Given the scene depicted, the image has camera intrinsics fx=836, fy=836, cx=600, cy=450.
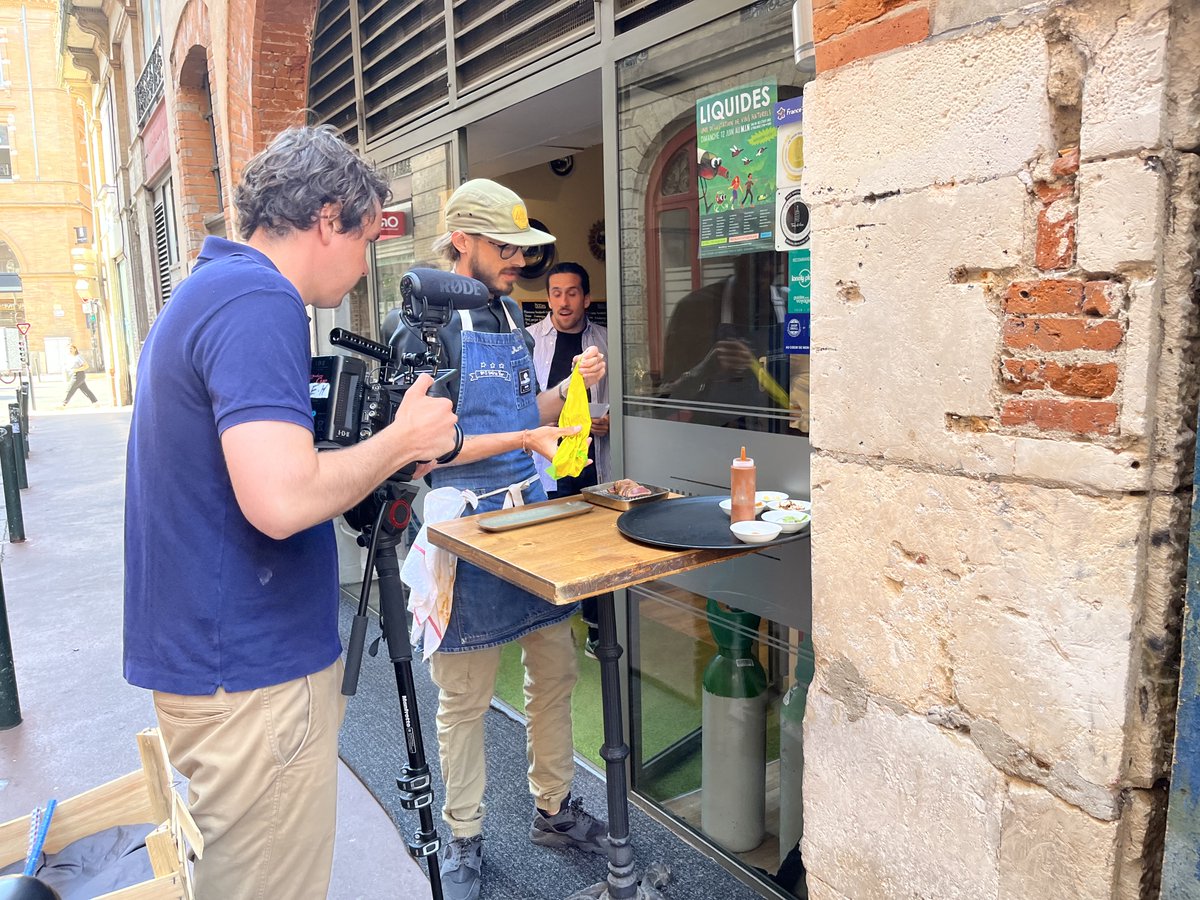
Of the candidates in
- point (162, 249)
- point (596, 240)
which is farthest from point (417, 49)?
point (162, 249)

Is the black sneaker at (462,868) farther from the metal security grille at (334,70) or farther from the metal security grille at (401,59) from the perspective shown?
the metal security grille at (334,70)

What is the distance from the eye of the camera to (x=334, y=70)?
561cm

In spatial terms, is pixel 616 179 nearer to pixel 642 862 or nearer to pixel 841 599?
pixel 841 599

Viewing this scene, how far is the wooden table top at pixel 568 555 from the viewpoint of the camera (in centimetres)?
174

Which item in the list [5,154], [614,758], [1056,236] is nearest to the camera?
[1056,236]

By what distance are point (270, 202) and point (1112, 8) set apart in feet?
5.07

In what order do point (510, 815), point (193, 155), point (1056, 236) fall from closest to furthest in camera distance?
point (1056, 236)
point (510, 815)
point (193, 155)

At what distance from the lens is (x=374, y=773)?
3465 millimetres

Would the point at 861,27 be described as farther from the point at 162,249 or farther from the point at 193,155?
the point at 162,249

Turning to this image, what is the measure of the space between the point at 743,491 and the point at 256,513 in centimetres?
113

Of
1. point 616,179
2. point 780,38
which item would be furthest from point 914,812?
point 616,179

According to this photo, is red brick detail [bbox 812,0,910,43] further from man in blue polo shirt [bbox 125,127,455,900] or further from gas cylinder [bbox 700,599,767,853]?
gas cylinder [bbox 700,599,767,853]

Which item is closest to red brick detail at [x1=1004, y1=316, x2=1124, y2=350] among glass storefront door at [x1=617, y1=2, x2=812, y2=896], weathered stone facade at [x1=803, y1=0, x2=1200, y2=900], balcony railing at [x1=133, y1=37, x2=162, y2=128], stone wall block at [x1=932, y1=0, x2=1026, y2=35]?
weathered stone facade at [x1=803, y1=0, x2=1200, y2=900]

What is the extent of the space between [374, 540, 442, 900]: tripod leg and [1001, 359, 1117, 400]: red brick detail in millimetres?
1457
